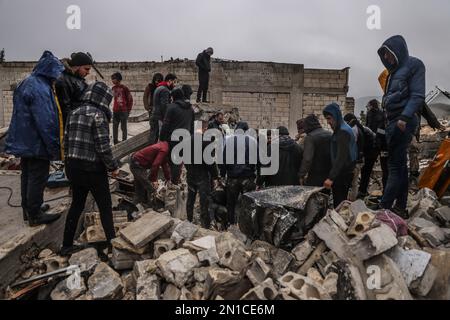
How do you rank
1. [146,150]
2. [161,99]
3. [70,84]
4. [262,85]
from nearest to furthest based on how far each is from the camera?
[70,84] → [146,150] → [161,99] → [262,85]

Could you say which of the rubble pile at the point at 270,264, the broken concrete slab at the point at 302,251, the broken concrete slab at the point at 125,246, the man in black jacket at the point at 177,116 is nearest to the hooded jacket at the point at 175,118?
the man in black jacket at the point at 177,116

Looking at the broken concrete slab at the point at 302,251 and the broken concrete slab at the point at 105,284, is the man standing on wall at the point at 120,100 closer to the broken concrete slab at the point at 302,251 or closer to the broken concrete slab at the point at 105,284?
the broken concrete slab at the point at 105,284

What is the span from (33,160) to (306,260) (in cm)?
290

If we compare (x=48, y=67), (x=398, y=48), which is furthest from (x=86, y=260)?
(x=398, y=48)

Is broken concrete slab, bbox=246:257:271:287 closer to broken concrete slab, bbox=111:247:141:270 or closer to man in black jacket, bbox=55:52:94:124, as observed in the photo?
broken concrete slab, bbox=111:247:141:270

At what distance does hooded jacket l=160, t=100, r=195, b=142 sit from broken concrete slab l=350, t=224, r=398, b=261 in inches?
142

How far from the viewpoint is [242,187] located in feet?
15.6

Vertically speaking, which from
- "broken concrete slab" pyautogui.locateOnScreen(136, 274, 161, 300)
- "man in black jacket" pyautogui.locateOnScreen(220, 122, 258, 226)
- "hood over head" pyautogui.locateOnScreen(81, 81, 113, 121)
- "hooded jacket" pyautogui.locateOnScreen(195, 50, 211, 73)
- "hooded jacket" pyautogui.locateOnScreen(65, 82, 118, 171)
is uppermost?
"hooded jacket" pyautogui.locateOnScreen(195, 50, 211, 73)

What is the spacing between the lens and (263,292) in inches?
94.3

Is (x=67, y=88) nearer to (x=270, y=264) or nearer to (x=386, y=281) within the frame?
(x=270, y=264)

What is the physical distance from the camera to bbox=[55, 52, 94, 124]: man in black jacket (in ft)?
11.6

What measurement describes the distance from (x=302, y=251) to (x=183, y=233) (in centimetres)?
121

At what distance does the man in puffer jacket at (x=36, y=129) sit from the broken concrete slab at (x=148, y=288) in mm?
1468

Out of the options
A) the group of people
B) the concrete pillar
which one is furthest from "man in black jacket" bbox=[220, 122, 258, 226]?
the concrete pillar
